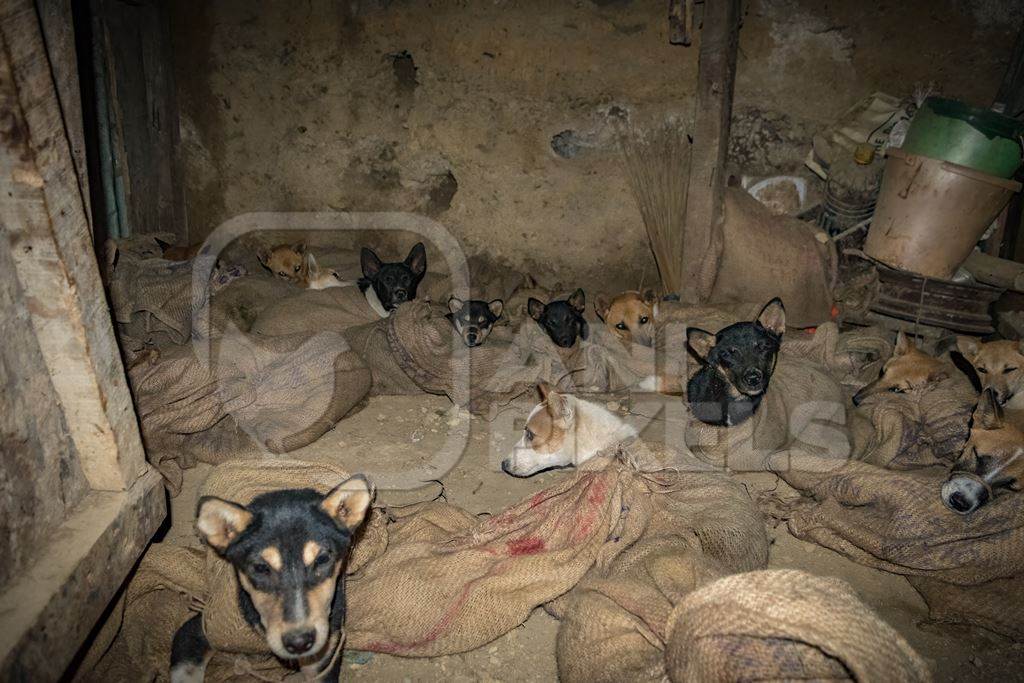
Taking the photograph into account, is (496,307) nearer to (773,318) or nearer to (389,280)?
(389,280)

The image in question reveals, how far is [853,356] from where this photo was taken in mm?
5727

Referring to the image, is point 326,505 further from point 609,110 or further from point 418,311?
point 609,110

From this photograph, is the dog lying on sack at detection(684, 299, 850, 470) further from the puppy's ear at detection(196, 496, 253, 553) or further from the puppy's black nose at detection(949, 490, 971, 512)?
the puppy's ear at detection(196, 496, 253, 553)

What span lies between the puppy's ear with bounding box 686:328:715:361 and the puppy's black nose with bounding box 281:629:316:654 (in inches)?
137

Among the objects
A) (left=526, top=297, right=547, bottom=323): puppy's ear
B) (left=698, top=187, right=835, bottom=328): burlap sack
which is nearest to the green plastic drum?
(left=698, top=187, right=835, bottom=328): burlap sack

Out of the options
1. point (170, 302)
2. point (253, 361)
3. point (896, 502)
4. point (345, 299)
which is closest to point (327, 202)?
point (345, 299)

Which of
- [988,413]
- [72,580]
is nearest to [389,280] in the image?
[72,580]

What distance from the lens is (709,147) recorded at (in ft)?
20.3

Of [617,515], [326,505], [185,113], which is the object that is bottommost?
[617,515]

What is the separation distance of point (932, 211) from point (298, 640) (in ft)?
20.4

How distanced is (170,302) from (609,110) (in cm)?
491

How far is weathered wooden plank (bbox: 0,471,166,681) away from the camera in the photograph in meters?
2.21

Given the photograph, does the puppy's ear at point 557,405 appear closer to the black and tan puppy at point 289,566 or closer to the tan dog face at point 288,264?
the black and tan puppy at point 289,566

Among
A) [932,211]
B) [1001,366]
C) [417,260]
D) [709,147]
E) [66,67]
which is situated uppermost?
[66,67]
